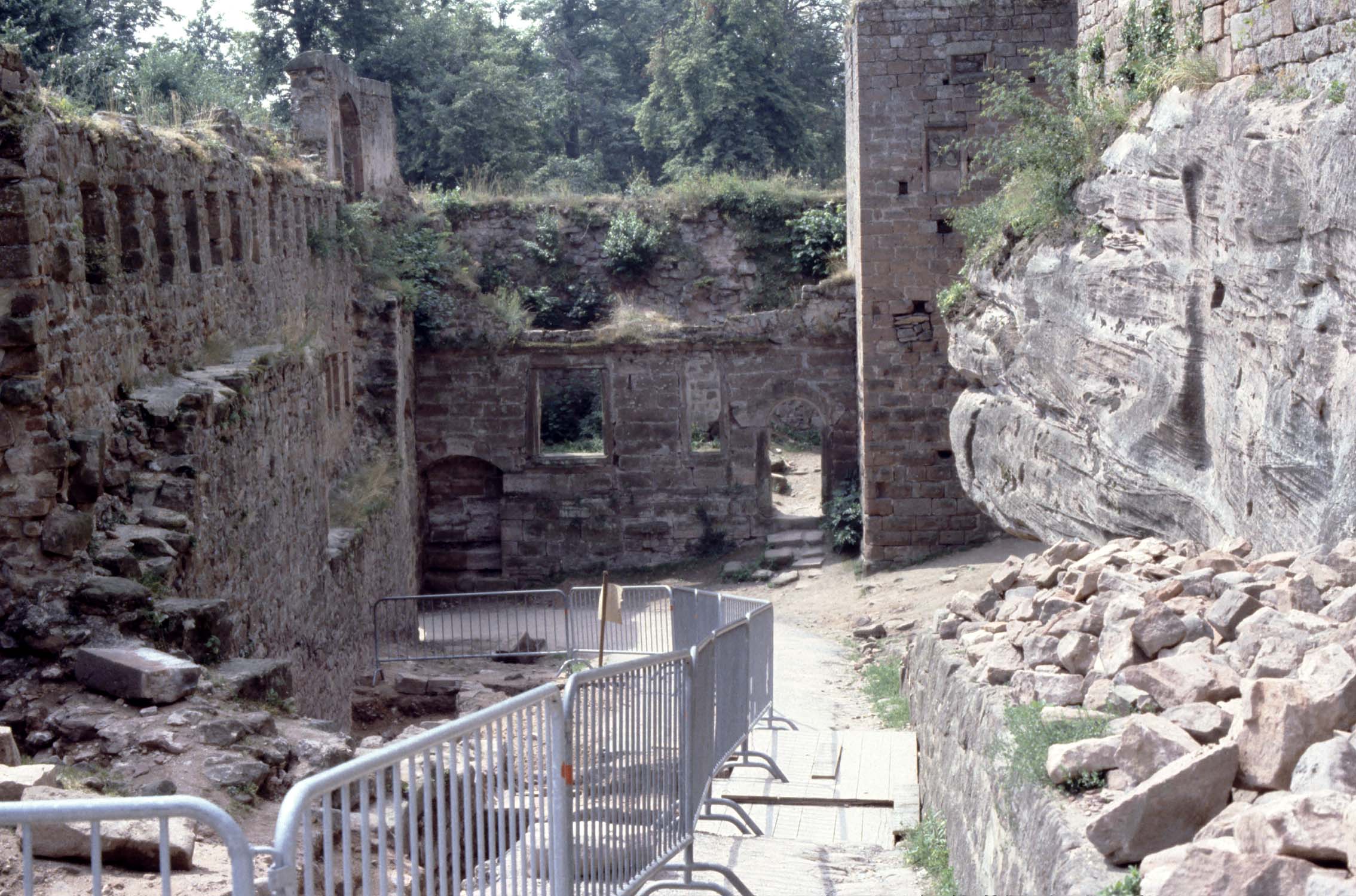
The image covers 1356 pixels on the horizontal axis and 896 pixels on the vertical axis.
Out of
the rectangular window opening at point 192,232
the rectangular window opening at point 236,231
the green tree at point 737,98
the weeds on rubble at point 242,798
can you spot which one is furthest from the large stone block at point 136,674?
the green tree at point 737,98

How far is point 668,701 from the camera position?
5613mm

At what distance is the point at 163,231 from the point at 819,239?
12.4 metres

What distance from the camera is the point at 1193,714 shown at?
12.6ft

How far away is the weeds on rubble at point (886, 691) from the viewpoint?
1101 centimetres

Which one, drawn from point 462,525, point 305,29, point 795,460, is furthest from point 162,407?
point 305,29

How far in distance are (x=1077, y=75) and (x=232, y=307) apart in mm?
7223

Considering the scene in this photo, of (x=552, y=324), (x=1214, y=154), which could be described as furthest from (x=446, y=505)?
(x=1214, y=154)

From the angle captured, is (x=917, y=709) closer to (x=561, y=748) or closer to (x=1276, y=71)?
(x=1276, y=71)

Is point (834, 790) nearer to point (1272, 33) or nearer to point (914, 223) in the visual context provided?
point (1272, 33)

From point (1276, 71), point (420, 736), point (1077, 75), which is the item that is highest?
point (1077, 75)

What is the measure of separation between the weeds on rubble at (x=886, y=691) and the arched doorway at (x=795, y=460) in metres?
5.59

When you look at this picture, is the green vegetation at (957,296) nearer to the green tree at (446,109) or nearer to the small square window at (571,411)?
the small square window at (571,411)

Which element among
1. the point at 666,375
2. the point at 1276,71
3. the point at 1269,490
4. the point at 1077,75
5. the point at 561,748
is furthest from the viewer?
the point at 666,375

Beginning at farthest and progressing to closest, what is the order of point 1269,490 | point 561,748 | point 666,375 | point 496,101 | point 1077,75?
point 496,101 < point 666,375 < point 1077,75 < point 1269,490 < point 561,748
